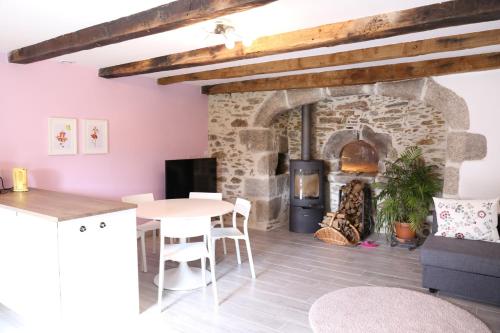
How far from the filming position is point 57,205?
2943mm

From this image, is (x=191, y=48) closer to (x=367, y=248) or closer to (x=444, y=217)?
(x=444, y=217)

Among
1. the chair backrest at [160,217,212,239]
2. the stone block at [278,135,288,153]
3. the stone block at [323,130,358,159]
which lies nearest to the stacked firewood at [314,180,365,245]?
the stone block at [323,130,358,159]

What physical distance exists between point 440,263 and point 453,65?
208cm

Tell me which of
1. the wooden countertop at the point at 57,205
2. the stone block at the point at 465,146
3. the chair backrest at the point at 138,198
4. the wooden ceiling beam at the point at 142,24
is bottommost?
the chair backrest at the point at 138,198

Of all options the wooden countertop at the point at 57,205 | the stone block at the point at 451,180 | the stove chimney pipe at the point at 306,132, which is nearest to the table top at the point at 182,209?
the wooden countertop at the point at 57,205

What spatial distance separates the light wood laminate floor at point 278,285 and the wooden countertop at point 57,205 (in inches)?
36.5

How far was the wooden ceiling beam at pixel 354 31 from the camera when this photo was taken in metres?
→ 2.27

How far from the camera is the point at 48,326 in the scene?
2.79 metres

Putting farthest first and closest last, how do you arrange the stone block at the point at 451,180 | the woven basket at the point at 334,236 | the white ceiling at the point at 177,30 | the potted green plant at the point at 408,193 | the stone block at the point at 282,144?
the stone block at the point at 282,144 < the woven basket at the point at 334,236 < the potted green plant at the point at 408,193 < the stone block at the point at 451,180 < the white ceiling at the point at 177,30

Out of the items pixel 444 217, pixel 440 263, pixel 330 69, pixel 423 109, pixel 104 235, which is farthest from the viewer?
pixel 423 109

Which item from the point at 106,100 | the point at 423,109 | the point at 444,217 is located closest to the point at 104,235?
the point at 106,100

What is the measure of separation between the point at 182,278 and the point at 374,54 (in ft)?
9.36

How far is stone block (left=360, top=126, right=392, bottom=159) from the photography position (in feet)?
18.6

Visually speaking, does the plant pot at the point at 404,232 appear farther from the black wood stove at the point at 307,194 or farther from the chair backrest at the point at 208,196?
the chair backrest at the point at 208,196
